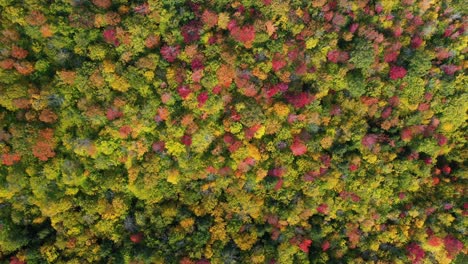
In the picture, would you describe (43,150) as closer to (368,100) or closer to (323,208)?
(323,208)

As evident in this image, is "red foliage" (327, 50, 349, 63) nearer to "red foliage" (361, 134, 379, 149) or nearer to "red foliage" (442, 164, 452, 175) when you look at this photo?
"red foliage" (361, 134, 379, 149)

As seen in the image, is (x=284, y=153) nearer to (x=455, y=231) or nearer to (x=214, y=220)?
(x=214, y=220)

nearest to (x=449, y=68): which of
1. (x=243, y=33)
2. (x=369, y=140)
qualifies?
(x=369, y=140)

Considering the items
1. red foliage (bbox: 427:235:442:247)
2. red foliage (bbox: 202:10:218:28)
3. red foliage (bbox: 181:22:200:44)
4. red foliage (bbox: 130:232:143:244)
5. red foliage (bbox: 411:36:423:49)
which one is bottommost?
red foliage (bbox: 130:232:143:244)

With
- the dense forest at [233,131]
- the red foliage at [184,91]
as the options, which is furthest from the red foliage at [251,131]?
the red foliage at [184,91]

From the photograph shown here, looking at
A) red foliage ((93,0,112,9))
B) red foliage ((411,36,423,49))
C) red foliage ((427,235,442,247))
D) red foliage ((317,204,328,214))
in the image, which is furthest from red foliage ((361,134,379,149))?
red foliage ((93,0,112,9))

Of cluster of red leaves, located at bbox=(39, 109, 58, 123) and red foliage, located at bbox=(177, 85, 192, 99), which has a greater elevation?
red foliage, located at bbox=(177, 85, 192, 99)

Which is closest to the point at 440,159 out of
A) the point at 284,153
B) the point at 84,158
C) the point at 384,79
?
the point at 384,79
